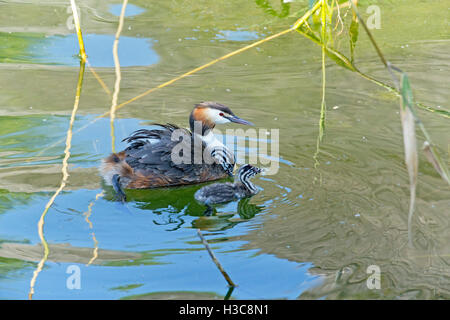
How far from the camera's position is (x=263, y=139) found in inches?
220

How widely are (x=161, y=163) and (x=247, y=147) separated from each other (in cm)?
90

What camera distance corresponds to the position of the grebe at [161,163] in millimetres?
4918

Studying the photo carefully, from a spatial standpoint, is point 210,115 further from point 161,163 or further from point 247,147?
point 161,163

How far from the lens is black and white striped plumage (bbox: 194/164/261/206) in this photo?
470 centimetres

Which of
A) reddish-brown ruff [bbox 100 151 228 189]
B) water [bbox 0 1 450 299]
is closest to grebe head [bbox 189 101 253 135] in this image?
A: water [bbox 0 1 450 299]

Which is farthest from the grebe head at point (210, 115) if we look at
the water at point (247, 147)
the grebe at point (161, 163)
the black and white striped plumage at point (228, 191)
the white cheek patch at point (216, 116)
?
the black and white striped plumage at point (228, 191)

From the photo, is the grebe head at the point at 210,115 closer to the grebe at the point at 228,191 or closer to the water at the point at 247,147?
the water at the point at 247,147

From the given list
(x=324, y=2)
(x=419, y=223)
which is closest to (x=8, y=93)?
(x=324, y=2)

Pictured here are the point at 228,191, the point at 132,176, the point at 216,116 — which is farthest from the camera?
the point at 216,116

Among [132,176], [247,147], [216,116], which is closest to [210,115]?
[216,116]

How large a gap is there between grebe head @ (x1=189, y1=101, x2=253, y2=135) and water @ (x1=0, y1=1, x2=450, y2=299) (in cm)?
45

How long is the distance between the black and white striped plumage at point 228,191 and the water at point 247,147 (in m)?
0.10

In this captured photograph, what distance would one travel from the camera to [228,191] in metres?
4.75
